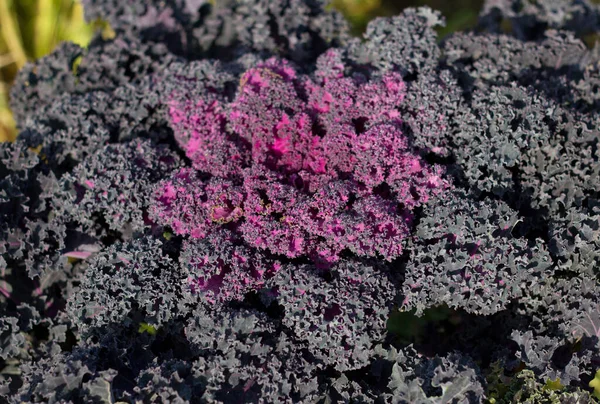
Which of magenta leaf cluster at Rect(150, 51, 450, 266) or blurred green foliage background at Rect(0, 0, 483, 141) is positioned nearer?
magenta leaf cluster at Rect(150, 51, 450, 266)

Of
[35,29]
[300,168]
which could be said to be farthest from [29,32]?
[300,168]

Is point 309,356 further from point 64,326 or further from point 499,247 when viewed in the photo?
point 64,326

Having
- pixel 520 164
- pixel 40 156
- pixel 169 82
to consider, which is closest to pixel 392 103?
pixel 520 164

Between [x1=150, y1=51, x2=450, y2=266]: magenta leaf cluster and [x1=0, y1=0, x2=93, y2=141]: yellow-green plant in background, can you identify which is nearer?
[x1=150, y1=51, x2=450, y2=266]: magenta leaf cluster

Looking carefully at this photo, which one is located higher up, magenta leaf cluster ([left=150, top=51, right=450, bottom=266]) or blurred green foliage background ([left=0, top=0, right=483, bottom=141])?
blurred green foliage background ([left=0, top=0, right=483, bottom=141])

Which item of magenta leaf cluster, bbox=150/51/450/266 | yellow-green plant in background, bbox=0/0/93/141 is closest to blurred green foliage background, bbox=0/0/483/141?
yellow-green plant in background, bbox=0/0/93/141

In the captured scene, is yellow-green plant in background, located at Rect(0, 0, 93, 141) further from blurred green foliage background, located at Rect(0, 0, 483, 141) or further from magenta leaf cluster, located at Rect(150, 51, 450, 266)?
magenta leaf cluster, located at Rect(150, 51, 450, 266)

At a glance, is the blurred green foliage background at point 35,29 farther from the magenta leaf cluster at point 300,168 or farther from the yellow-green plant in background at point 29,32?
the magenta leaf cluster at point 300,168

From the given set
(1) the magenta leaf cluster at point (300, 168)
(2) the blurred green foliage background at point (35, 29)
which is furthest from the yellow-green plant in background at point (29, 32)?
(1) the magenta leaf cluster at point (300, 168)

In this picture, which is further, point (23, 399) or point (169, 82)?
point (169, 82)
